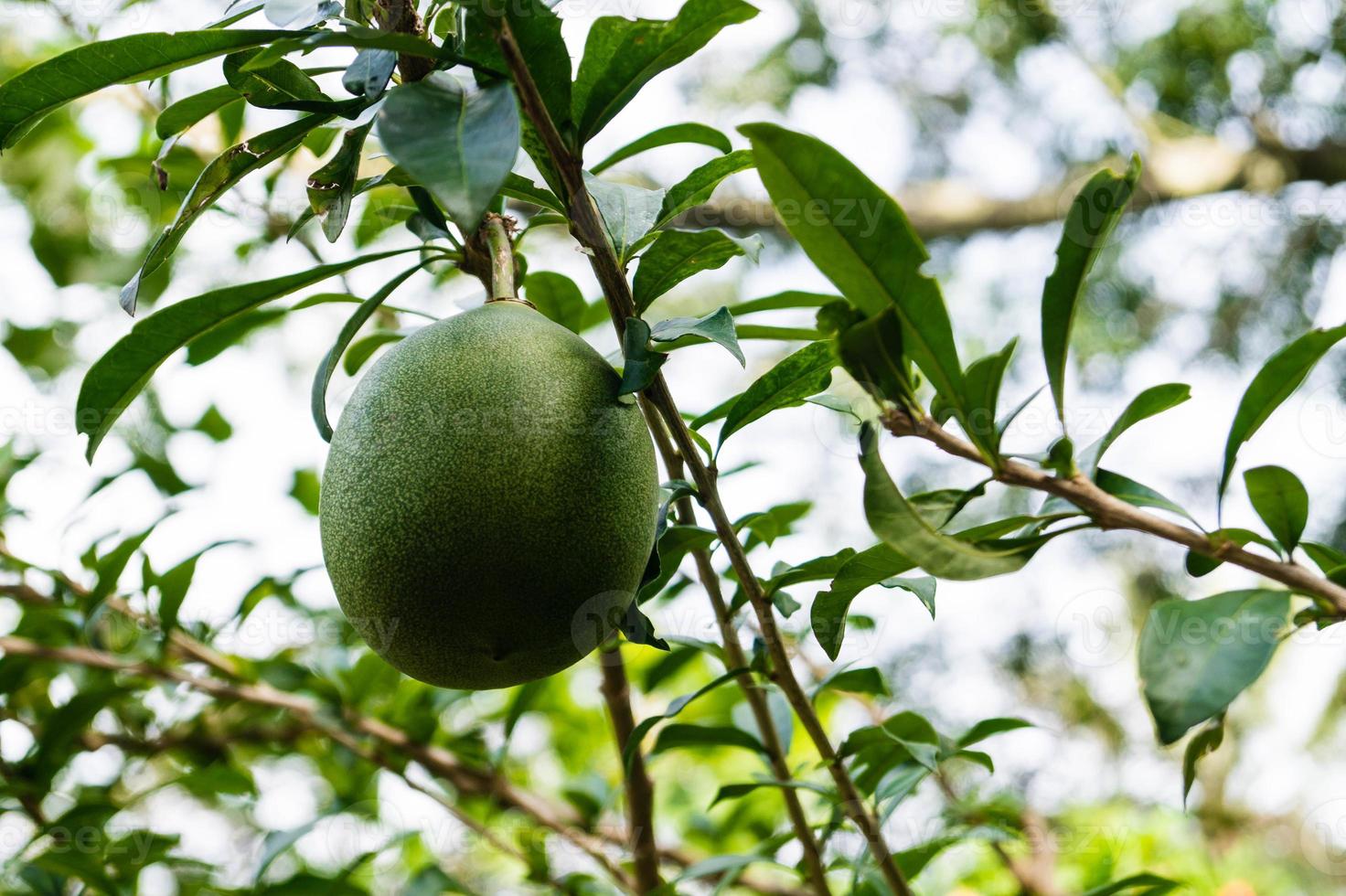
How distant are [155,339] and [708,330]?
1.75 feet

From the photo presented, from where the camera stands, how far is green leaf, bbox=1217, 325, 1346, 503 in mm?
823

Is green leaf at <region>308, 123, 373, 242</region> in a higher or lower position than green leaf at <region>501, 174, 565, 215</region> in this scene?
higher

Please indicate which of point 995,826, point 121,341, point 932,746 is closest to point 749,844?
point 995,826

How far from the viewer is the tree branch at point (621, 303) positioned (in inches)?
32.6

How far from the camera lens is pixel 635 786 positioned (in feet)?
4.82

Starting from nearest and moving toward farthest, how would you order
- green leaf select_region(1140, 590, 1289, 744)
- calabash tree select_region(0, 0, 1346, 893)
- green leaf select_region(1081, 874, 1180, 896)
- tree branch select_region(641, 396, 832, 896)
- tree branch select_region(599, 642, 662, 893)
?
A: 1. green leaf select_region(1140, 590, 1289, 744)
2. calabash tree select_region(0, 0, 1346, 893)
3. tree branch select_region(641, 396, 832, 896)
4. green leaf select_region(1081, 874, 1180, 896)
5. tree branch select_region(599, 642, 662, 893)

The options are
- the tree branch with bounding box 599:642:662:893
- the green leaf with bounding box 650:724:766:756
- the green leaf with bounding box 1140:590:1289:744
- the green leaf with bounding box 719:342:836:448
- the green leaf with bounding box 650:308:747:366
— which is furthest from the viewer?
the tree branch with bounding box 599:642:662:893

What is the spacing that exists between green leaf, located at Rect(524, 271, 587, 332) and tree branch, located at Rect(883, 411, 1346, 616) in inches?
22.9

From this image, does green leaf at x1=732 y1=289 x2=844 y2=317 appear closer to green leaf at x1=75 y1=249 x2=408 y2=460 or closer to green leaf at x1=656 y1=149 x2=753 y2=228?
green leaf at x1=656 y1=149 x2=753 y2=228

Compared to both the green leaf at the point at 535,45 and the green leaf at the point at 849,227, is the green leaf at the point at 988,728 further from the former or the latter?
the green leaf at the point at 535,45

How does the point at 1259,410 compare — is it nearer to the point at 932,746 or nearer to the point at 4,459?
the point at 932,746

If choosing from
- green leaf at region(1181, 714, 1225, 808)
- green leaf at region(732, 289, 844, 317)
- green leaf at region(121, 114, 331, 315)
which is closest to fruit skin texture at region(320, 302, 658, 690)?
green leaf at region(121, 114, 331, 315)

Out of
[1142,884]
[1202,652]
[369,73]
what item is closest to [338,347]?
[369,73]

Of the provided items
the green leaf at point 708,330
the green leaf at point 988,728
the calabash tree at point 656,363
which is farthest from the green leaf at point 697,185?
the green leaf at point 988,728
